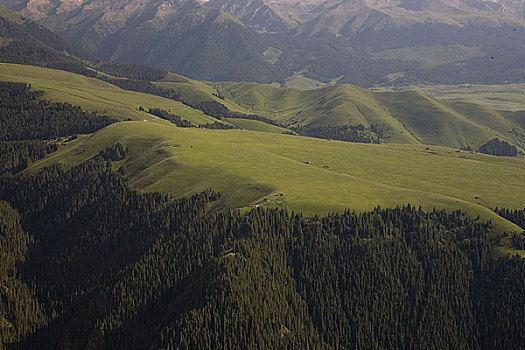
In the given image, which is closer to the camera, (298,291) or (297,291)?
(297,291)

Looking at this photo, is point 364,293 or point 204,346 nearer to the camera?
point 204,346

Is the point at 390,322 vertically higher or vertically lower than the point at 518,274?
lower

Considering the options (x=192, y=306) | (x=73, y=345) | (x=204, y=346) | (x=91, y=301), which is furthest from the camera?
(x=91, y=301)

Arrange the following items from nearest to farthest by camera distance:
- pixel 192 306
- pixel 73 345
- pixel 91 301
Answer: pixel 192 306 < pixel 73 345 < pixel 91 301

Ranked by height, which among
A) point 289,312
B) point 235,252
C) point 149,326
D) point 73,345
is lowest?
point 73,345

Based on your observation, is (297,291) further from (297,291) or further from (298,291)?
(298,291)

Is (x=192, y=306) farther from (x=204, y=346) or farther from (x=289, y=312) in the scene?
(x=289, y=312)

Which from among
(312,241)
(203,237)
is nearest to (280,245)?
(312,241)

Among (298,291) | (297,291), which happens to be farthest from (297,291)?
(298,291)
